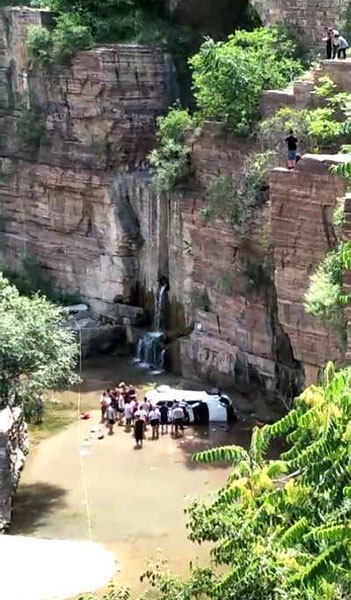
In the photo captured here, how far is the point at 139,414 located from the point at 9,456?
3.75m

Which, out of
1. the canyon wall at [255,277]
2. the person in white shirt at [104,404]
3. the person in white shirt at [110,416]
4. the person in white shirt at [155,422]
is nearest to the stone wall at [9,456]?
the person in white shirt at [110,416]

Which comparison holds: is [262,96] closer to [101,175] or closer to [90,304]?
[101,175]

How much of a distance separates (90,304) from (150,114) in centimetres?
477

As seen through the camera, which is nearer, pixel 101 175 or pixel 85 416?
pixel 85 416

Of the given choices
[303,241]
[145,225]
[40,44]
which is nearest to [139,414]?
[303,241]

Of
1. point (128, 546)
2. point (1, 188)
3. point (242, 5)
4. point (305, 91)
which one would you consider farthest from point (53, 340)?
point (242, 5)

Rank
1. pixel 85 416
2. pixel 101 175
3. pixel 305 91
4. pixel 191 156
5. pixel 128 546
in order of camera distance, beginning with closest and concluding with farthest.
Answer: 1. pixel 128 546
2. pixel 305 91
3. pixel 85 416
4. pixel 191 156
5. pixel 101 175

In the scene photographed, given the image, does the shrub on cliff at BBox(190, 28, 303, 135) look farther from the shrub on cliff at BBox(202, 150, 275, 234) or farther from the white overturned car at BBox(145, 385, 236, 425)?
the white overturned car at BBox(145, 385, 236, 425)

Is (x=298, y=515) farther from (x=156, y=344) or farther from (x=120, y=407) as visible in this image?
(x=156, y=344)

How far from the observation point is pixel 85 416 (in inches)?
879

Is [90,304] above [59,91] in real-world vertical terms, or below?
below

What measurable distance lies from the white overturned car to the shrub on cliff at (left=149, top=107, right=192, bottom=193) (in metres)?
4.74

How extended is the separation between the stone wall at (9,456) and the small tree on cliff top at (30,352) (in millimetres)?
337

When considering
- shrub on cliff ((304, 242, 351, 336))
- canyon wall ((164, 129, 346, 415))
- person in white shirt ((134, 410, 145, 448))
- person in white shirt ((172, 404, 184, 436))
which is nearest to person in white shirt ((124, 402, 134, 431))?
person in white shirt ((134, 410, 145, 448))
